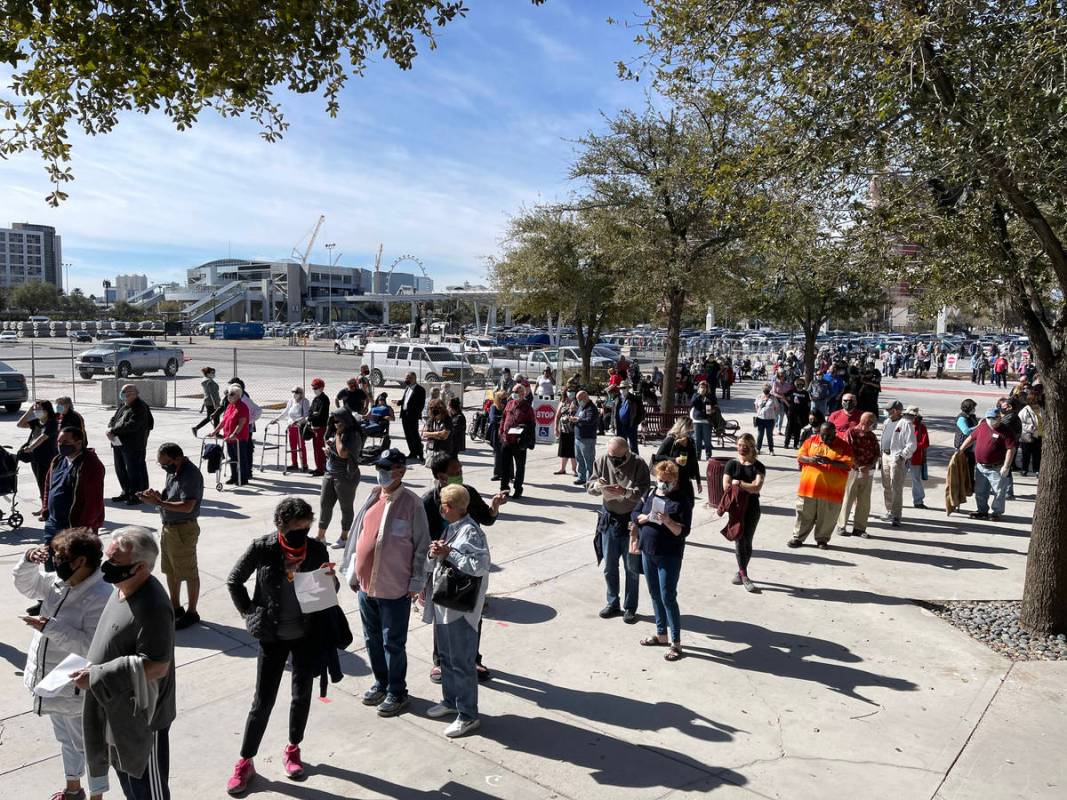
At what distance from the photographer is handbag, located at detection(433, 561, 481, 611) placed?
481cm

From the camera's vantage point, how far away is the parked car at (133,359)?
30656 millimetres

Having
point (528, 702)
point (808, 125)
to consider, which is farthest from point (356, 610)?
point (808, 125)

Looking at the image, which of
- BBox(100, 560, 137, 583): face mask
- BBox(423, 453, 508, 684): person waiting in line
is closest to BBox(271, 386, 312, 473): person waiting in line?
BBox(423, 453, 508, 684): person waiting in line

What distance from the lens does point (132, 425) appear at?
32.5ft

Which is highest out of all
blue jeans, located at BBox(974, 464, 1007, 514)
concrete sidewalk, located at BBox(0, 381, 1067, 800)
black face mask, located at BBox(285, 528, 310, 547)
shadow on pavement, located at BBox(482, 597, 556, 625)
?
black face mask, located at BBox(285, 528, 310, 547)

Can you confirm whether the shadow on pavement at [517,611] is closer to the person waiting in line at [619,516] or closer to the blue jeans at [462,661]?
the person waiting in line at [619,516]

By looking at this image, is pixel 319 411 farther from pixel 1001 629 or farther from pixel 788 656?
pixel 1001 629

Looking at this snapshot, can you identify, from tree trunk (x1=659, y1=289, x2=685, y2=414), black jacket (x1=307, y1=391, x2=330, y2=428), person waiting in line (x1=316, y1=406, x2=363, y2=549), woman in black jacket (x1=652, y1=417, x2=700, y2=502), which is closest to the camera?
woman in black jacket (x1=652, y1=417, x2=700, y2=502)

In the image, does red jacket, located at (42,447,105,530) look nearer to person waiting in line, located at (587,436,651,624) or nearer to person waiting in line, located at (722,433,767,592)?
person waiting in line, located at (587,436,651,624)

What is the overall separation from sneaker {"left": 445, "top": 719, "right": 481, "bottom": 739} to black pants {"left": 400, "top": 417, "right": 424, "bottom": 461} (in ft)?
30.7

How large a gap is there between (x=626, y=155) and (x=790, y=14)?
1096 cm

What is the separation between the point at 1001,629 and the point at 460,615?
503 cm

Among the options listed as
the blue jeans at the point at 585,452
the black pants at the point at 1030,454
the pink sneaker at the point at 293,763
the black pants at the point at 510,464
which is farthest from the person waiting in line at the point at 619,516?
the black pants at the point at 1030,454

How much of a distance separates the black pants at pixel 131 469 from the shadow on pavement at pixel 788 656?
722 centimetres
